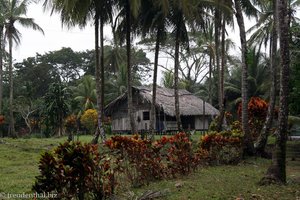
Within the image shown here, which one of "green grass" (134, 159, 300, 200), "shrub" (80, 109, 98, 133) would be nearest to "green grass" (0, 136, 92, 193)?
"green grass" (134, 159, 300, 200)

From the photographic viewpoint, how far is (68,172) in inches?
233

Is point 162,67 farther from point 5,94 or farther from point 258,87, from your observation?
point 5,94

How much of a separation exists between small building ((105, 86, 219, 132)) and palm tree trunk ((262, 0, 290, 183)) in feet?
62.2

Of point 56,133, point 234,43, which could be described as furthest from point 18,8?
point 234,43

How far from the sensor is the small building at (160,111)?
28.5 meters

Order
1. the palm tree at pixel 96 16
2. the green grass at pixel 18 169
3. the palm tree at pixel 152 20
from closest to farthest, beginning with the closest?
the green grass at pixel 18 169
the palm tree at pixel 96 16
the palm tree at pixel 152 20

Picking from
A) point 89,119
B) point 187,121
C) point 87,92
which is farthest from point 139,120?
point 87,92

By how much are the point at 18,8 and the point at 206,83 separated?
23.2m

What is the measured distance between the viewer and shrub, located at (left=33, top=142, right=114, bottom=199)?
586 centimetres

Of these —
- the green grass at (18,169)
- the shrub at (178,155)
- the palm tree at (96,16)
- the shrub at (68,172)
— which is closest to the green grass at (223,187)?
the shrub at (178,155)

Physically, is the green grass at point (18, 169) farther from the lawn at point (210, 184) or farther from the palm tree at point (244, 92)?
the palm tree at point (244, 92)

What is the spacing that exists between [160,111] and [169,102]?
1.46 metres

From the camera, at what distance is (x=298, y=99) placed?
15.1 m

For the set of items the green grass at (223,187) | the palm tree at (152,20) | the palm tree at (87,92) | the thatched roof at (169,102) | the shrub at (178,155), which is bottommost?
the green grass at (223,187)
